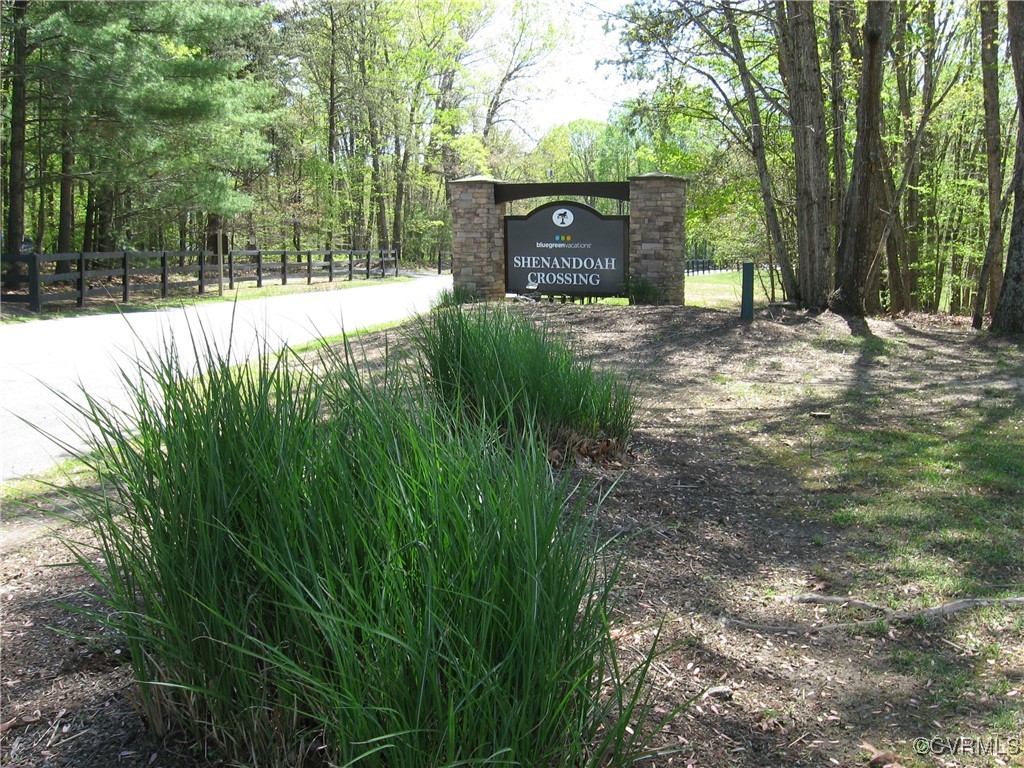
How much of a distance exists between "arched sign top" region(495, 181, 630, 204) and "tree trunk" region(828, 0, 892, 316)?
4192 millimetres

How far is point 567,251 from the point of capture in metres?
15.5

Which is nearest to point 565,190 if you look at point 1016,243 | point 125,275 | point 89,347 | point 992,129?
point 1016,243

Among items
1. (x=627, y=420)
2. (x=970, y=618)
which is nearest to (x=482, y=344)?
(x=627, y=420)

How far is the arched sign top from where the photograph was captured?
1541 cm

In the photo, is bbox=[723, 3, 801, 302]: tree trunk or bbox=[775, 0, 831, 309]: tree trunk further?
bbox=[723, 3, 801, 302]: tree trunk

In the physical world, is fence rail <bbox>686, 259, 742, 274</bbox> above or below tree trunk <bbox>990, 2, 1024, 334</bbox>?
above

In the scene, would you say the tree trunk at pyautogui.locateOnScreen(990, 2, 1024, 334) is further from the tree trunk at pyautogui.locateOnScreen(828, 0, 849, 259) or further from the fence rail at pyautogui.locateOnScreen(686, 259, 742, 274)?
the fence rail at pyautogui.locateOnScreen(686, 259, 742, 274)

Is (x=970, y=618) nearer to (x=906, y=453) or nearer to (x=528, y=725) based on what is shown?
(x=528, y=725)

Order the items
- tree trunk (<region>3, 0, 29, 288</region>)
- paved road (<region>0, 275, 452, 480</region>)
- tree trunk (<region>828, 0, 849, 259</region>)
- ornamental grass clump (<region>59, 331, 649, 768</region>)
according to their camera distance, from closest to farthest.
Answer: ornamental grass clump (<region>59, 331, 649, 768</region>) → paved road (<region>0, 275, 452, 480</region>) → tree trunk (<region>828, 0, 849, 259</region>) → tree trunk (<region>3, 0, 29, 288</region>)

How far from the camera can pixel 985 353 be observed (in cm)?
1002

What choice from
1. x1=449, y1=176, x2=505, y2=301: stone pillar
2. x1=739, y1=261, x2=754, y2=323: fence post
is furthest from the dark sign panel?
x1=739, y1=261, x2=754, y2=323: fence post

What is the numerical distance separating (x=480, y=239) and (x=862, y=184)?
6.51m

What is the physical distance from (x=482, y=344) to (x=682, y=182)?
36.5 ft

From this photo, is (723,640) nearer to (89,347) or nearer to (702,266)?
(89,347)
